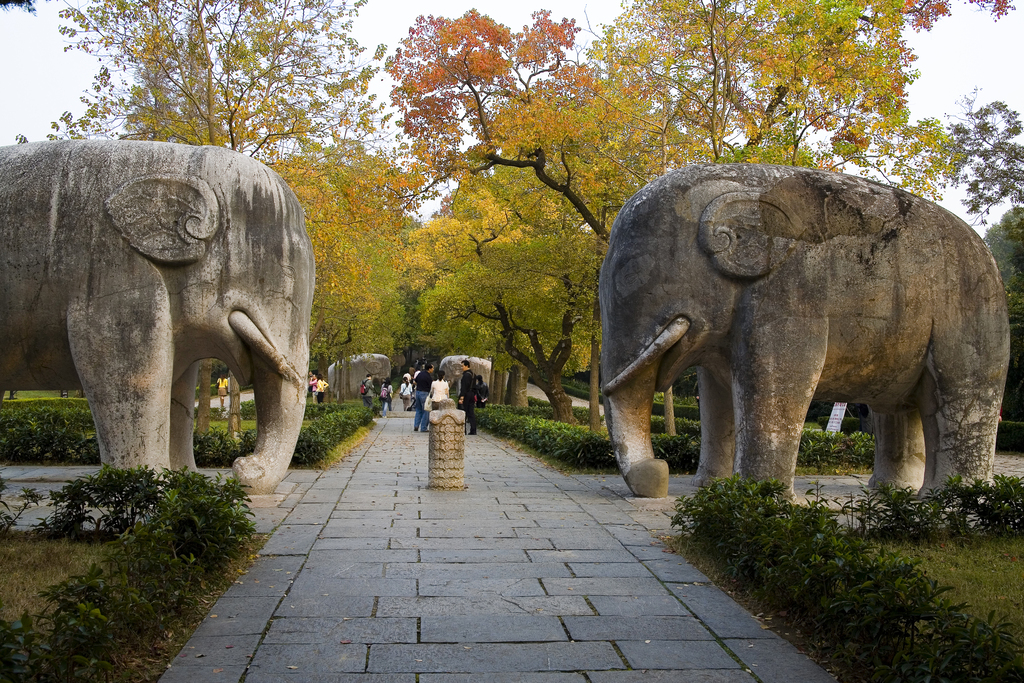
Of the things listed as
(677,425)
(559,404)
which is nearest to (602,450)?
(677,425)

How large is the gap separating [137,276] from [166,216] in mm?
509

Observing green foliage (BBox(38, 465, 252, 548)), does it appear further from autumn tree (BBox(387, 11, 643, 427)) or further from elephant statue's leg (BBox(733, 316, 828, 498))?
autumn tree (BBox(387, 11, 643, 427))

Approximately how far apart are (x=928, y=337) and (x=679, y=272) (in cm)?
208

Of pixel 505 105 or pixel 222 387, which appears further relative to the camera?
pixel 222 387

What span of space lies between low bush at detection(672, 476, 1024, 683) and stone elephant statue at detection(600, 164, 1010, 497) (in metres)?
1.66

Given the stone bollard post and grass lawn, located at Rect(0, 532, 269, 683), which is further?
the stone bollard post

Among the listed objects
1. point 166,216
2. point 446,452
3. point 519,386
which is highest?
point 166,216

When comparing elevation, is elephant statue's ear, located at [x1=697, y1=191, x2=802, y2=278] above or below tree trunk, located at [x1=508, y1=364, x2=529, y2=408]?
above

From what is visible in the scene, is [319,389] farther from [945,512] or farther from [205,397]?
[945,512]

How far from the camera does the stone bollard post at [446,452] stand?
907 centimetres

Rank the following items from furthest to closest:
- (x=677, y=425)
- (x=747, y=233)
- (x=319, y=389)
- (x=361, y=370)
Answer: (x=361, y=370), (x=319, y=389), (x=677, y=425), (x=747, y=233)

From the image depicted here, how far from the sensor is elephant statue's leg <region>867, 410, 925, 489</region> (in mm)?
8016

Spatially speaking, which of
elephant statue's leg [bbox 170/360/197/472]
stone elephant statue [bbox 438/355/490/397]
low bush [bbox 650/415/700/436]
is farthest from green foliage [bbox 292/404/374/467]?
stone elephant statue [bbox 438/355/490/397]

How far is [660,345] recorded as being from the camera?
279 inches
